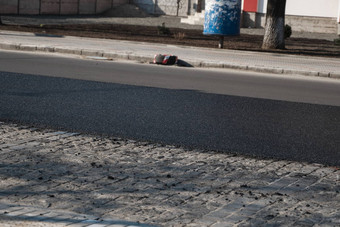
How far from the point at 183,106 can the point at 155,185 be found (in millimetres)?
4785

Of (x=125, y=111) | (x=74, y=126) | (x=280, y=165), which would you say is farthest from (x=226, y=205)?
(x=125, y=111)

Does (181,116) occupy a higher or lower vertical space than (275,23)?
lower

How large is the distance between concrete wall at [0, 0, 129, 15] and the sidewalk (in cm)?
1709

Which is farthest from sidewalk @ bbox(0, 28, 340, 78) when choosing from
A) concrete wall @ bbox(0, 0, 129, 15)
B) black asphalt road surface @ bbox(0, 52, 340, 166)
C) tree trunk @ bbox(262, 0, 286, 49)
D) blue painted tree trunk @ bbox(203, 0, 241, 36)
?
concrete wall @ bbox(0, 0, 129, 15)

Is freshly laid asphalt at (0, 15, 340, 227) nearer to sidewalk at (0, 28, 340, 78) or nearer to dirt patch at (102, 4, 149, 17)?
sidewalk at (0, 28, 340, 78)

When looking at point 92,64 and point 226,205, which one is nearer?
point 226,205

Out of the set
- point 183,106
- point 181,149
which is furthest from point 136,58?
point 181,149

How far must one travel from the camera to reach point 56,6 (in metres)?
40.6

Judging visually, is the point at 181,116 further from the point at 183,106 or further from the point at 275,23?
the point at 275,23

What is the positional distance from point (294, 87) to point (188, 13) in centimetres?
3036

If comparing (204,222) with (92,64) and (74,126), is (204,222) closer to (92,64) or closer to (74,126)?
(74,126)

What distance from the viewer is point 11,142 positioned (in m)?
7.29

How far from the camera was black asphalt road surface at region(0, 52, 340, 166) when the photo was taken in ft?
27.5

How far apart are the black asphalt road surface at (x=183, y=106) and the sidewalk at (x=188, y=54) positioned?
1.07 meters
